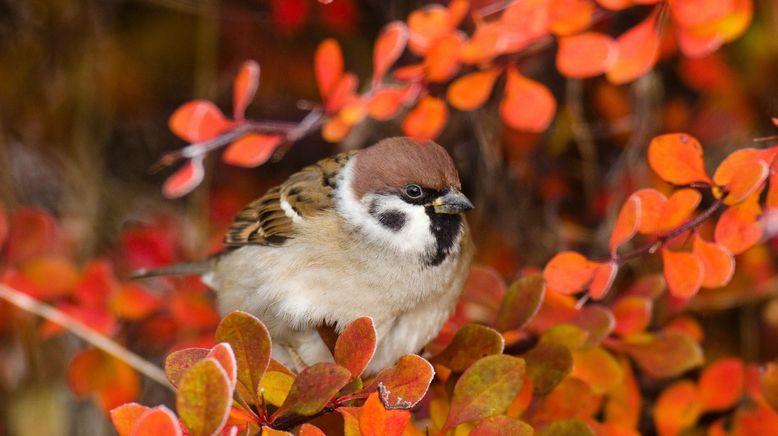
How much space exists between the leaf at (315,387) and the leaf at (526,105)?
A: 89cm

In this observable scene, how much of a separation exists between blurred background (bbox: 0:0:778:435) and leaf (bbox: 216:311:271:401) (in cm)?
107

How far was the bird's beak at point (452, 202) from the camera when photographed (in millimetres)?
1958

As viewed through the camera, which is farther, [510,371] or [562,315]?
[562,315]

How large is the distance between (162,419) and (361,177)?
0.96 meters

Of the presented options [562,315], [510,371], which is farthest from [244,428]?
[562,315]

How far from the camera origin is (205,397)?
1.23 meters

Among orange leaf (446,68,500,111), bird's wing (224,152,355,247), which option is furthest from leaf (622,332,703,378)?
bird's wing (224,152,355,247)

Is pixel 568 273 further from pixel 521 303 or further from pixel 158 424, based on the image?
pixel 158 424

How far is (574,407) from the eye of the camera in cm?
182

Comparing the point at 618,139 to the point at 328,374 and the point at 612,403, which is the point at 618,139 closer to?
the point at 612,403

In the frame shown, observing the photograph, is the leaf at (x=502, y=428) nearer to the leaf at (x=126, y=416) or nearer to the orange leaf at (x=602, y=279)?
the orange leaf at (x=602, y=279)

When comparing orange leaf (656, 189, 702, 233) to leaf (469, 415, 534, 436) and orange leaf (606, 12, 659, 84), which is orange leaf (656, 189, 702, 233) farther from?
leaf (469, 415, 534, 436)

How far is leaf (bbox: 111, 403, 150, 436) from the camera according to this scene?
4.33 ft

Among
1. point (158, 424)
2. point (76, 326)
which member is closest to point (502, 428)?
point (158, 424)
